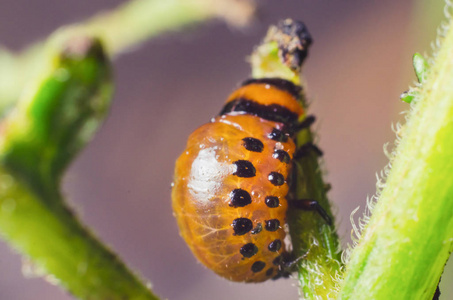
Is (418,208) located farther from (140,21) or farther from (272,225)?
(140,21)

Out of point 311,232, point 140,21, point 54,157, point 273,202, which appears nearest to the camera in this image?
point 54,157

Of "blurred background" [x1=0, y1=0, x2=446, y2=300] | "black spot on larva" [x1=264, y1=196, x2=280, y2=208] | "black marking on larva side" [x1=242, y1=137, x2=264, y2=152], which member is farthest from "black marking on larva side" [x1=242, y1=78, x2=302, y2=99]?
"blurred background" [x1=0, y1=0, x2=446, y2=300]

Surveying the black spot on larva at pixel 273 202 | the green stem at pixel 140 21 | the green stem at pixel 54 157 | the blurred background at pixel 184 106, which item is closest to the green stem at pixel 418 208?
the black spot on larva at pixel 273 202

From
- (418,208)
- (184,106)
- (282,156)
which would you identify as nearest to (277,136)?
(282,156)

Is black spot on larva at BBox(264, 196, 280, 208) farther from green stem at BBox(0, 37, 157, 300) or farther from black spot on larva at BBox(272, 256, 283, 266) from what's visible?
green stem at BBox(0, 37, 157, 300)

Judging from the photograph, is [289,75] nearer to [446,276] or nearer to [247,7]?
[247,7]

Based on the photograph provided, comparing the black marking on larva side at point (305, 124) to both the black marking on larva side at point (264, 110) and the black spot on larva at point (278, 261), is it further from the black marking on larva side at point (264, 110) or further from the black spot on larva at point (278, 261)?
the black spot on larva at point (278, 261)

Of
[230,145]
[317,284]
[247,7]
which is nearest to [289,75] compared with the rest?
[230,145]
